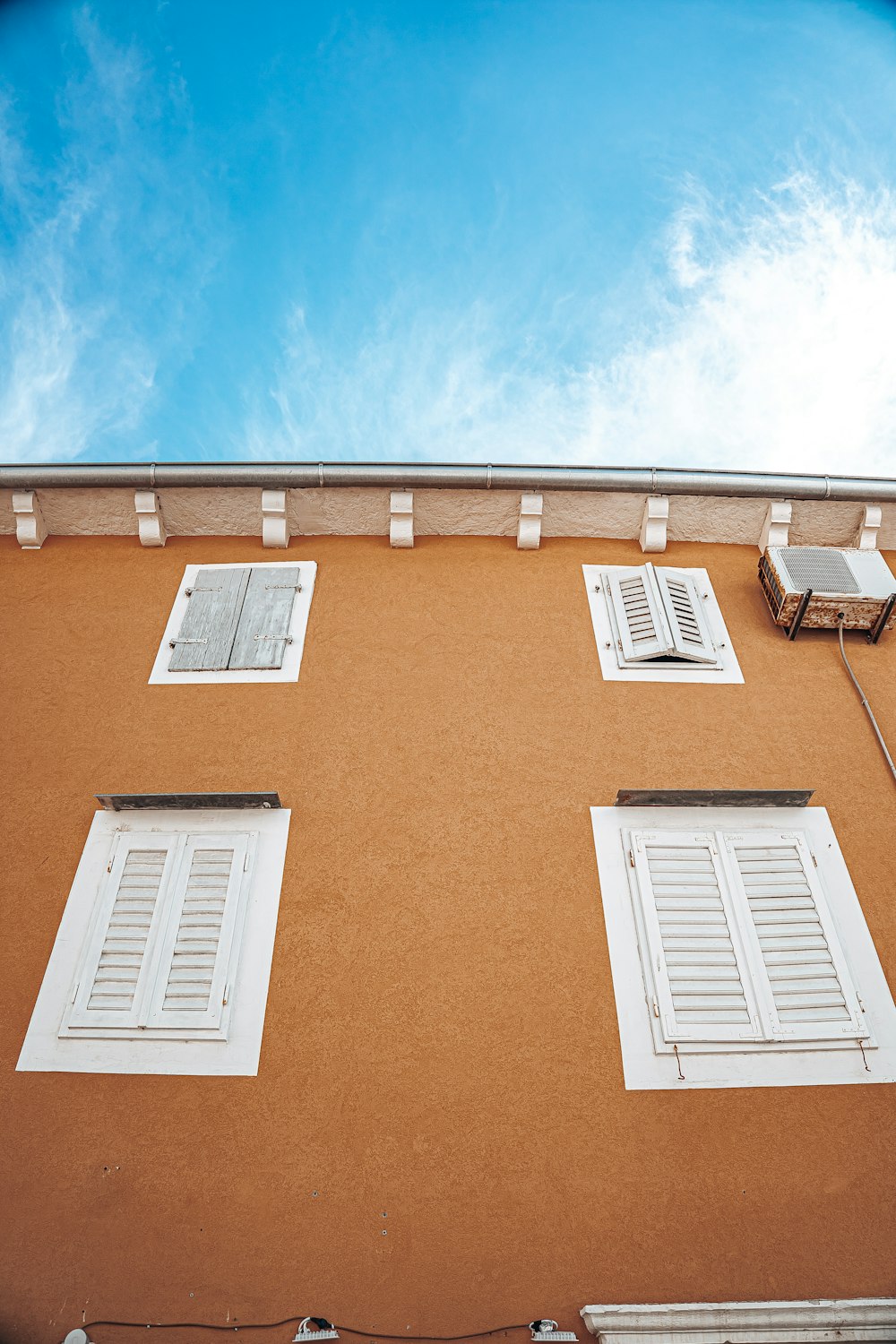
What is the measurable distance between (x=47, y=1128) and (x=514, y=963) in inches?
104

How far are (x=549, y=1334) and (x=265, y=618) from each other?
16.6 ft

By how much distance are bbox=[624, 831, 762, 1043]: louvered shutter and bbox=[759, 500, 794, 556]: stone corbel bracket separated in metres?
3.31

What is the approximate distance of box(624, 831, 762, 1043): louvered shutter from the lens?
4930 millimetres

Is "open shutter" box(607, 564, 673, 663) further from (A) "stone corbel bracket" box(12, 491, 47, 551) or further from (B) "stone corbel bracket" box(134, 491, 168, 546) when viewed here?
(A) "stone corbel bracket" box(12, 491, 47, 551)

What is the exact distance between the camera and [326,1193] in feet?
14.5

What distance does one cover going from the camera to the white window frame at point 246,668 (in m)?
6.71

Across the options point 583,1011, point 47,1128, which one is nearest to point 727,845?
point 583,1011

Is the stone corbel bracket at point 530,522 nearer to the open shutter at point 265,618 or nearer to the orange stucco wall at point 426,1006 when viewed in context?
the orange stucco wall at point 426,1006

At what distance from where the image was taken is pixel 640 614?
7.15 metres

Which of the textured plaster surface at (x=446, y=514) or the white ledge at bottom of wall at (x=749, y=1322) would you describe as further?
the textured plaster surface at (x=446, y=514)

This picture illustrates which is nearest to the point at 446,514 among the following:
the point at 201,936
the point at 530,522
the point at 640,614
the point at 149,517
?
the point at 530,522

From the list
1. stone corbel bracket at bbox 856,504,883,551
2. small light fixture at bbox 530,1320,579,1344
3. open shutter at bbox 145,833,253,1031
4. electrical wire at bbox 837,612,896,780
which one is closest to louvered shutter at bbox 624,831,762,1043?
small light fixture at bbox 530,1320,579,1344

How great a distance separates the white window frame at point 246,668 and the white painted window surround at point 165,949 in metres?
1.25

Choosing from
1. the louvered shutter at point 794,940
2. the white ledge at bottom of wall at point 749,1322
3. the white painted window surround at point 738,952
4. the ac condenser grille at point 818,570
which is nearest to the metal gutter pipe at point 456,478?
the ac condenser grille at point 818,570
